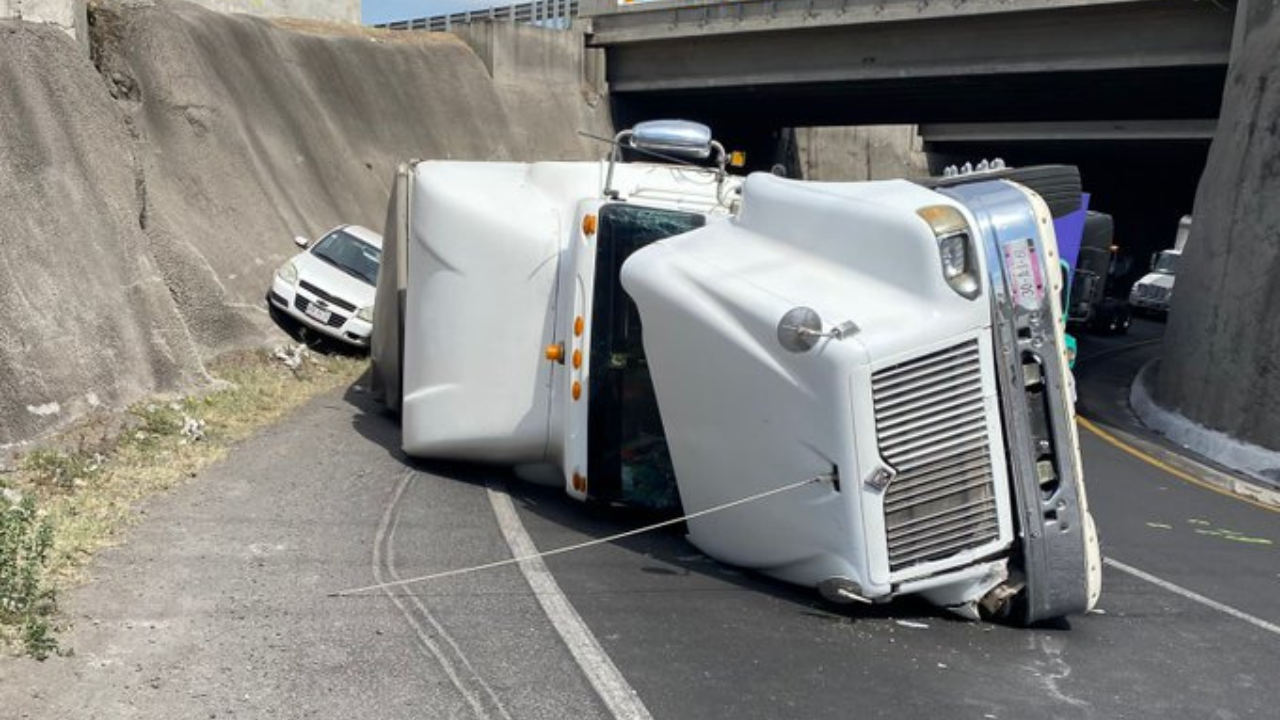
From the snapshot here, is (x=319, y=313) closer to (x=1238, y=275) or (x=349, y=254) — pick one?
(x=349, y=254)

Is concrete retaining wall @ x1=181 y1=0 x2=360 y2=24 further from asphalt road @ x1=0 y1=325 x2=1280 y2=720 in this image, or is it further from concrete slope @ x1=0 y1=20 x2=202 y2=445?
asphalt road @ x1=0 y1=325 x2=1280 y2=720

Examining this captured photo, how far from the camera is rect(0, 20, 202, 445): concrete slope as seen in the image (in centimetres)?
865

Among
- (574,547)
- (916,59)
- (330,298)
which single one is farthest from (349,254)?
(916,59)

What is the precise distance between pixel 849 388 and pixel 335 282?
1110cm

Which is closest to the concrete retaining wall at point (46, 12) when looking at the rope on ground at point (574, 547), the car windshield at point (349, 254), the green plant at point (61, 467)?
the car windshield at point (349, 254)

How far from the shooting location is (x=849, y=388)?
500 centimetres

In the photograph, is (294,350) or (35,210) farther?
(294,350)

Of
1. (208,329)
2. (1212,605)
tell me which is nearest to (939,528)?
(1212,605)

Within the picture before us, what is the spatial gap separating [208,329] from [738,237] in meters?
8.97

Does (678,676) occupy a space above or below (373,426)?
above

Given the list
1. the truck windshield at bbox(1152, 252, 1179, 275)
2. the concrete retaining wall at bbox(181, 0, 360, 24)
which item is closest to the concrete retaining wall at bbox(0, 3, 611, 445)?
the concrete retaining wall at bbox(181, 0, 360, 24)

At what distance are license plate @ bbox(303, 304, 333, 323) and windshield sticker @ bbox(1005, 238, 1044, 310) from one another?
1087cm

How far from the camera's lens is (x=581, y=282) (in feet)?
22.5

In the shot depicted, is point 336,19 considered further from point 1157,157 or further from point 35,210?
point 1157,157
